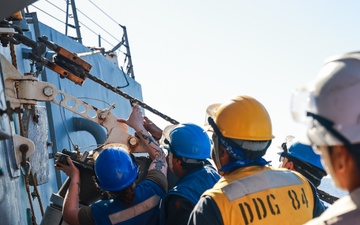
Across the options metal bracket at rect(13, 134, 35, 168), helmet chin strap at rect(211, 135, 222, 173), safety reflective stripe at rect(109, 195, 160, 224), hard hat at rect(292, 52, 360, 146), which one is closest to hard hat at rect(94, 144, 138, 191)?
safety reflective stripe at rect(109, 195, 160, 224)

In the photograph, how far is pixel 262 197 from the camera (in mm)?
3250

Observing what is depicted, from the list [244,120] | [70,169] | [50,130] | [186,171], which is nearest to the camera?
[244,120]

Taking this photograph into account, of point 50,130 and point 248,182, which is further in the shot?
point 50,130

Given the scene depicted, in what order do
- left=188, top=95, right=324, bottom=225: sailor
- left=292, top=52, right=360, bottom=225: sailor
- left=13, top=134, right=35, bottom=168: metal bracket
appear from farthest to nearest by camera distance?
left=13, top=134, right=35, bottom=168: metal bracket < left=188, top=95, right=324, bottom=225: sailor < left=292, top=52, right=360, bottom=225: sailor

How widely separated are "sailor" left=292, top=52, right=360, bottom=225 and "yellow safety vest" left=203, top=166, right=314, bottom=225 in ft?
3.65

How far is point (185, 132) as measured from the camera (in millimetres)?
4602

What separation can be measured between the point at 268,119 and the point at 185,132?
41.8 inches

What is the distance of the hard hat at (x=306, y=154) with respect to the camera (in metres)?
4.90

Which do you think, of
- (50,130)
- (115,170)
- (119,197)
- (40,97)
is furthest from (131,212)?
(50,130)

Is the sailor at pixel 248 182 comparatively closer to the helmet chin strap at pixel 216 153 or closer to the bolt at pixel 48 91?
the helmet chin strap at pixel 216 153

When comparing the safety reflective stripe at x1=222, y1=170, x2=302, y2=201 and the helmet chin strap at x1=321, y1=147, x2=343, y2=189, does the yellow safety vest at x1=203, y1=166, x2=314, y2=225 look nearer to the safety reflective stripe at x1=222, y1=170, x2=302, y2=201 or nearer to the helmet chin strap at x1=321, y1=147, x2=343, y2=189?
the safety reflective stripe at x1=222, y1=170, x2=302, y2=201

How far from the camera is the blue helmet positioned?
4.90 metres

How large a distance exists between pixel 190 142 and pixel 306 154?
94 centimetres

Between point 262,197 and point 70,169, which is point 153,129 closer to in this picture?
point 70,169
